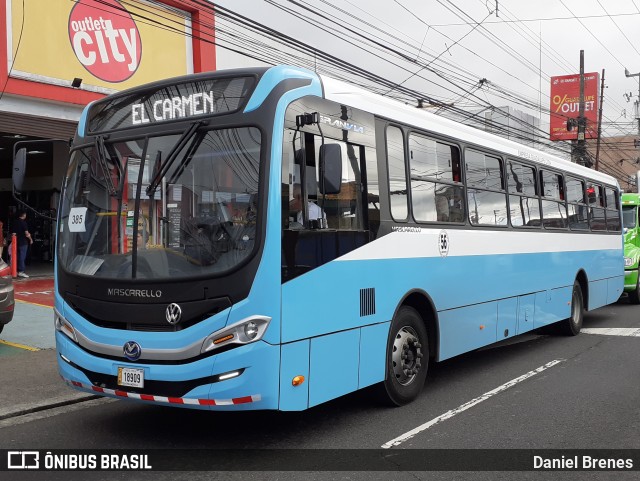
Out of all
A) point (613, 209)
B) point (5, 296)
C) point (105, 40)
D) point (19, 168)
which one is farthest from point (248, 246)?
point (105, 40)

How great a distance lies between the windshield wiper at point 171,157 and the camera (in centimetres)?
513

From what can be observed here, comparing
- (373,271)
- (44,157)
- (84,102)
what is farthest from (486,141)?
(44,157)

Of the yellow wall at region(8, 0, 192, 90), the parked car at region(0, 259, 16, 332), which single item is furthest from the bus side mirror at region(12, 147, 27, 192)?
the yellow wall at region(8, 0, 192, 90)

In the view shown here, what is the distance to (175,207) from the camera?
511cm

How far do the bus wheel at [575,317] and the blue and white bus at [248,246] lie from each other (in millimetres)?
4881

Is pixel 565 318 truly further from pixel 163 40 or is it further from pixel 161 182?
pixel 163 40

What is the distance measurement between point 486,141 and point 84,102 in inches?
399

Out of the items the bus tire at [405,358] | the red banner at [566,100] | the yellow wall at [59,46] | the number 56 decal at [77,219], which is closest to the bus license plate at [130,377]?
the number 56 decal at [77,219]

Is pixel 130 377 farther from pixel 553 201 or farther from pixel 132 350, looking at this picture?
pixel 553 201

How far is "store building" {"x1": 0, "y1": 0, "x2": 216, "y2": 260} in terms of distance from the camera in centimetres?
1378

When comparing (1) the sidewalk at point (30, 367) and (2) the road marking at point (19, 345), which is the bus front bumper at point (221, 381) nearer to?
(1) the sidewalk at point (30, 367)

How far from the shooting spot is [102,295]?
17.2 ft

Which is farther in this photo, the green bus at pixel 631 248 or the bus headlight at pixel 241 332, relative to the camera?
the green bus at pixel 631 248

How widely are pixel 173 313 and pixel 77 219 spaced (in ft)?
4.91
